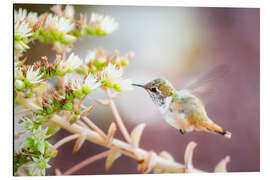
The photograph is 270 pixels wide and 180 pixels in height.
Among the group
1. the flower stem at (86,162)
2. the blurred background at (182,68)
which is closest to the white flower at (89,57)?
the blurred background at (182,68)

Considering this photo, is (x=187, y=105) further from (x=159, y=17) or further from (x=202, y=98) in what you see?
(x=159, y=17)

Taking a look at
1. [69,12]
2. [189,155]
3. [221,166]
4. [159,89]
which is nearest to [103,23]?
[69,12]

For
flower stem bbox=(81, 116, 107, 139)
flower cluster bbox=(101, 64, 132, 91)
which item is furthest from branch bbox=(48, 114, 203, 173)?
flower cluster bbox=(101, 64, 132, 91)

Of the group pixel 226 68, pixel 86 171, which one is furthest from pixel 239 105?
pixel 86 171

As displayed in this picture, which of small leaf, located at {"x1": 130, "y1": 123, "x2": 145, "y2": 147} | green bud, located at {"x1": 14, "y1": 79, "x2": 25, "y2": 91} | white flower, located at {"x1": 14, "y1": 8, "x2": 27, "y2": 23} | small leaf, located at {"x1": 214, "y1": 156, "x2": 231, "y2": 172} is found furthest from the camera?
small leaf, located at {"x1": 214, "y1": 156, "x2": 231, "y2": 172}

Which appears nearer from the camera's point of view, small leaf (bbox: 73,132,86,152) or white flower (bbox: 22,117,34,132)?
white flower (bbox: 22,117,34,132)

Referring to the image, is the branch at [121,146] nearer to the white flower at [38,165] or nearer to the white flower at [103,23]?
the white flower at [38,165]

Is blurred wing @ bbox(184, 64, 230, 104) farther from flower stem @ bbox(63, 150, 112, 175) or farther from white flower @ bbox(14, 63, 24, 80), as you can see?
white flower @ bbox(14, 63, 24, 80)
